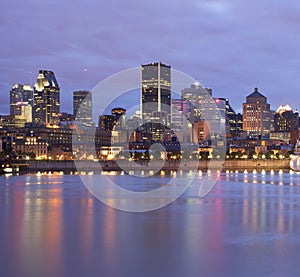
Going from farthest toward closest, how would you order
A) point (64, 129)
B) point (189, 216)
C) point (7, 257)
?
point (64, 129) → point (189, 216) → point (7, 257)

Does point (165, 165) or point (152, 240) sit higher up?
point (165, 165)

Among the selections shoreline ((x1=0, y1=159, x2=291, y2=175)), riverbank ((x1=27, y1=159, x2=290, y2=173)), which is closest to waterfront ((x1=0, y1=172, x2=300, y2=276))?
shoreline ((x1=0, y1=159, x2=291, y2=175))

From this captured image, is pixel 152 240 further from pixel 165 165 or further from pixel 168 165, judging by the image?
pixel 165 165

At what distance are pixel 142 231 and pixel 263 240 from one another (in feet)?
15.8

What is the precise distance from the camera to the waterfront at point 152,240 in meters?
14.0

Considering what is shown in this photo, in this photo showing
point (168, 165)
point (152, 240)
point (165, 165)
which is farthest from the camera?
point (165, 165)

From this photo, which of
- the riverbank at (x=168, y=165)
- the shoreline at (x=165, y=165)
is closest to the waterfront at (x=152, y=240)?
the shoreline at (x=165, y=165)

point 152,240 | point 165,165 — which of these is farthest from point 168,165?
point 152,240

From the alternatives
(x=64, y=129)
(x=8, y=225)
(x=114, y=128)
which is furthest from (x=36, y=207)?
(x=114, y=128)

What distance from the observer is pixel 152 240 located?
18078mm

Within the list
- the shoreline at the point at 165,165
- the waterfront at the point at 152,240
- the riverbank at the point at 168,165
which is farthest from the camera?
the riverbank at the point at 168,165

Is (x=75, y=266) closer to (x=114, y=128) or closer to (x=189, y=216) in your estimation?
(x=189, y=216)

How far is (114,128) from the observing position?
172250 millimetres

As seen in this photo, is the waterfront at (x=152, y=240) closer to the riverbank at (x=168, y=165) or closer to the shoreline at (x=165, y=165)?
the shoreline at (x=165, y=165)
